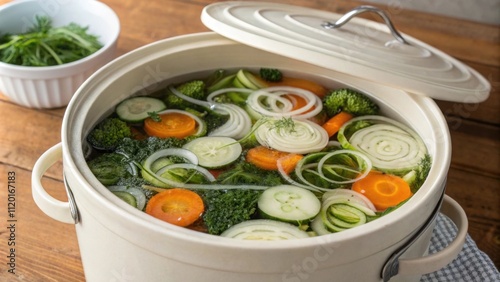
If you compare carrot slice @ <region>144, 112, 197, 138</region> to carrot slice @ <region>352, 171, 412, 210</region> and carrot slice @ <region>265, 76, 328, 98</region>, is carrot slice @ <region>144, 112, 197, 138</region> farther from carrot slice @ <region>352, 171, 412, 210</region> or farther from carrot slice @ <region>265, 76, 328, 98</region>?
carrot slice @ <region>352, 171, 412, 210</region>

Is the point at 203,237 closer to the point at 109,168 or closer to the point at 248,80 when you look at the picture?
the point at 109,168

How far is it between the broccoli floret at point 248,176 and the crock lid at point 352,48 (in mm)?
295

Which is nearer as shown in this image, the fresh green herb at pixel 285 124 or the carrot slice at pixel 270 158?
the carrot slice at pixel 270 158

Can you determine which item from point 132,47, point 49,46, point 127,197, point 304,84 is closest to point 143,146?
point 127,197

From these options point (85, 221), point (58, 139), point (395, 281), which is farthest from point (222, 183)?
point (58, 139)

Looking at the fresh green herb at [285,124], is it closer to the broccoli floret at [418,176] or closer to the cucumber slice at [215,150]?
the cucumber slice at [215,150]

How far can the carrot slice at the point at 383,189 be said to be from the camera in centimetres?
157

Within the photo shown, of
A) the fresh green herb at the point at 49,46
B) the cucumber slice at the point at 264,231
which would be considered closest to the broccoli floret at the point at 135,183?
the cucumber slice at the point at 264,231

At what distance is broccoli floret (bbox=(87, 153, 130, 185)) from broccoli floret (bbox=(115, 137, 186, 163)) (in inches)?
0.9

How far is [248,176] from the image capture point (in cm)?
159

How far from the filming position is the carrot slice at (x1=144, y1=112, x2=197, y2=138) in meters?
1.75

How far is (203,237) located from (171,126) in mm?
548

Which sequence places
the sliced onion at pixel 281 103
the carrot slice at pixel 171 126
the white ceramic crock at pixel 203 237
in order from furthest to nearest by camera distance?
the sliced onion at pixel 281 103
the carrot slice at pixel 171 126
the white ceramic crock at pixel 203 237

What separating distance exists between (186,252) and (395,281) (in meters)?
0.51
